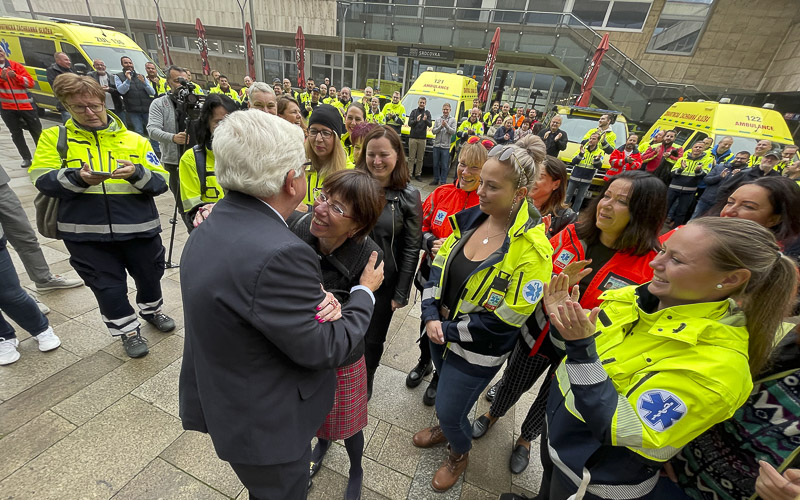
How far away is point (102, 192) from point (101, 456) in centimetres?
174

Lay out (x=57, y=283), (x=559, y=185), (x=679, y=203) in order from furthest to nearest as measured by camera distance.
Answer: (x=679, y=203), (x=57, y=283), (x=559, y=185)

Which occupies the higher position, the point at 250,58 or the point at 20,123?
the point at 250,58

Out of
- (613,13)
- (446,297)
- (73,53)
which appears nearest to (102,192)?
(446,297)

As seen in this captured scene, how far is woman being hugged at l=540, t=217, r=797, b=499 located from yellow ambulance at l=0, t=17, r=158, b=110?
12.6 meters

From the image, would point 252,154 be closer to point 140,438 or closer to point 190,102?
point 140,438

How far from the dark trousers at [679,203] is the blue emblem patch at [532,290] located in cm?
775

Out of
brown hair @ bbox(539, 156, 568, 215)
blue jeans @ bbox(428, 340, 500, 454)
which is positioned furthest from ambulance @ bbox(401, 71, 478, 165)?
blue jeans @ bbox(428, 340, 500, 454)

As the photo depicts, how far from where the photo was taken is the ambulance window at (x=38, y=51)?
30.3 ft

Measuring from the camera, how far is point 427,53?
1830 cm

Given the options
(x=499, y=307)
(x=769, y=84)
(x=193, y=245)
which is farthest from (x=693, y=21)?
(x=193, y=245)

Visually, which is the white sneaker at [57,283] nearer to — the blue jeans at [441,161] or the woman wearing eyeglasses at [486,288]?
the woman wearing eyeglasses at [486,288]

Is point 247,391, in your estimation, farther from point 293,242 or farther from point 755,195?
point 755,195

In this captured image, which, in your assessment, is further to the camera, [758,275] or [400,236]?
[400,236]

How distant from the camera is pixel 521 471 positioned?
2.21 meters
